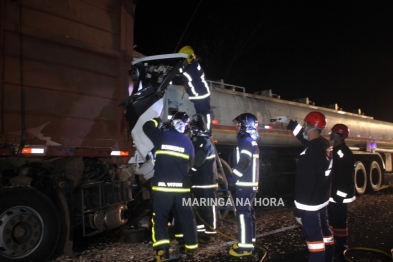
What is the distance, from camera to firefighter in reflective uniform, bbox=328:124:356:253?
5.04 m

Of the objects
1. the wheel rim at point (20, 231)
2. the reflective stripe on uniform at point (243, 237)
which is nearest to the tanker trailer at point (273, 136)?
the reflective stripe on uniform at point (243, 237)

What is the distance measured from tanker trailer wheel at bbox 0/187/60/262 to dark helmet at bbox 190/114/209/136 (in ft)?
7.65

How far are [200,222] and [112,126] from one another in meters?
1.98

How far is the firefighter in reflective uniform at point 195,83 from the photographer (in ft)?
18.9

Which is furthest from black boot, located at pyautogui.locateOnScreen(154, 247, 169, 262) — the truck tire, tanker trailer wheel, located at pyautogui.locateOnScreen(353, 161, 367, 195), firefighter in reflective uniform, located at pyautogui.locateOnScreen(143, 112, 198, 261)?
the truck tire

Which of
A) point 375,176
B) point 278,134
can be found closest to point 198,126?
point 278,134

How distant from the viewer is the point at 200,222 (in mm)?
5469

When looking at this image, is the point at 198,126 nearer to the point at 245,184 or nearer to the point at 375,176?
the point at 245,184

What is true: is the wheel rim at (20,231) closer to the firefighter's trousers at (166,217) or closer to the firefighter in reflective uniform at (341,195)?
the firefighter's trousers at (166,217)

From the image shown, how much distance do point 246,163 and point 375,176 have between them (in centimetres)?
899

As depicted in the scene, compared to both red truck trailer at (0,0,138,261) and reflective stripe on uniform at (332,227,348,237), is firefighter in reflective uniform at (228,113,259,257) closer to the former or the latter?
reflective stripe on uniform at (332,227,348,237)

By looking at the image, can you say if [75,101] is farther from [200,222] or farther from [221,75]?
[221,75]

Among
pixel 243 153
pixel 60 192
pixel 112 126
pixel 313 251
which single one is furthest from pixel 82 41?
pixel 313 251

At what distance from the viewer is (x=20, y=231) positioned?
387cm
